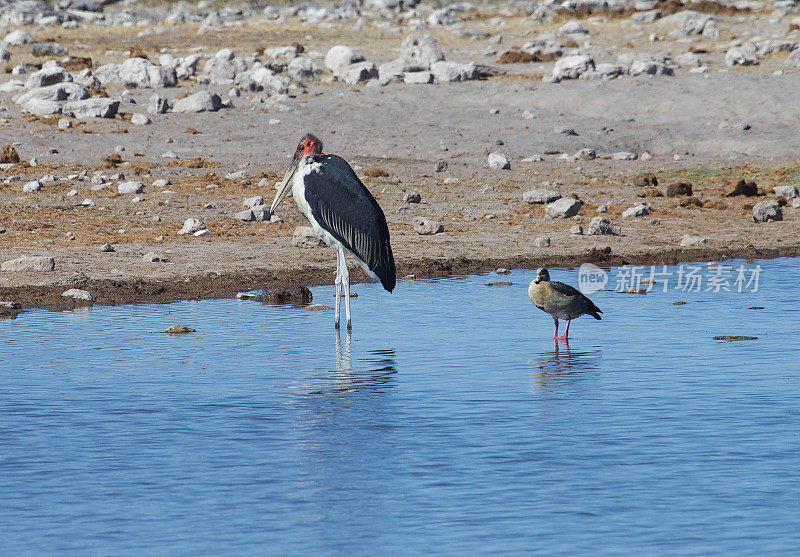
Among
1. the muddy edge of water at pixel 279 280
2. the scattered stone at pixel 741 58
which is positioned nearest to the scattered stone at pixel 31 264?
the muddy edge of water at pixel 279 280

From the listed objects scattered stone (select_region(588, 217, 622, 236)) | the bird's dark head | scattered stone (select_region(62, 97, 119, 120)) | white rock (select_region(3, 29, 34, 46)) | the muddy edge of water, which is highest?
white rock (select_region(3, 29, 34, 46))

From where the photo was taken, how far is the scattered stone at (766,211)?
1978 cm

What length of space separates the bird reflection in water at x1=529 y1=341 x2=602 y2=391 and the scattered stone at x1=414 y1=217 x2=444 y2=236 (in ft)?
21.2

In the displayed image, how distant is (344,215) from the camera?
1322 cm

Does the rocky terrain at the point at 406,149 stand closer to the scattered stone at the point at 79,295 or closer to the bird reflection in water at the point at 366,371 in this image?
the scattered stone at the point at 79,295

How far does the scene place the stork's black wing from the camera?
521 inches

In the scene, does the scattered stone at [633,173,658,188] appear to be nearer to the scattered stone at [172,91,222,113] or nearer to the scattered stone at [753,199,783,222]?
the scattered stone at [753,199,783,222]

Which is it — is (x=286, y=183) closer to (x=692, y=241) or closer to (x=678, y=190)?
(x=692, y=241)

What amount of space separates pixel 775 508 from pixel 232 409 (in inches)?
162

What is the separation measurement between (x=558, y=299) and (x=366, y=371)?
2.42 metres

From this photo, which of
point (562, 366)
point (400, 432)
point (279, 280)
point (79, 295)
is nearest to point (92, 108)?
point (279, 280)

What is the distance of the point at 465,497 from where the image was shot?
735 centimetres

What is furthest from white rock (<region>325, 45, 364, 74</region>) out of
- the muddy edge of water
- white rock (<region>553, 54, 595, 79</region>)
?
the muddy edge of water

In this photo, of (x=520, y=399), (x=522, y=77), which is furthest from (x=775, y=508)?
(x=522, y=77)
